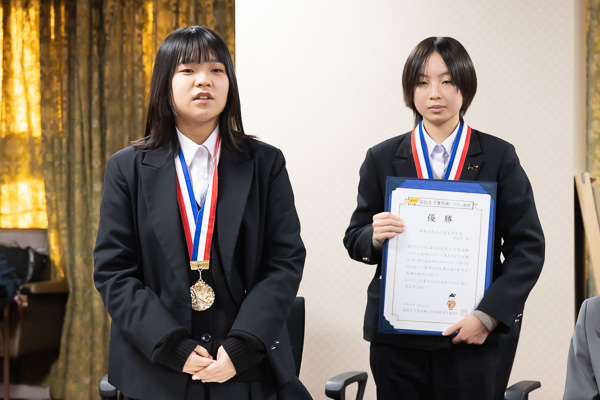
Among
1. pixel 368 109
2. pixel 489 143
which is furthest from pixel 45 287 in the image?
pixel 489 143

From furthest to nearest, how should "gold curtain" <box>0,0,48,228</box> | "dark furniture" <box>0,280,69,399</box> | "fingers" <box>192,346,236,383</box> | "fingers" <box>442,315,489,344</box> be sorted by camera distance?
"gold curtain" <box>0,0,48,228</box> < "dark furniture" <box>0,280,69,399</box> < "fingers" <box>442,315,489,344</box> < "fingers" <box>192,346,236,383</box>

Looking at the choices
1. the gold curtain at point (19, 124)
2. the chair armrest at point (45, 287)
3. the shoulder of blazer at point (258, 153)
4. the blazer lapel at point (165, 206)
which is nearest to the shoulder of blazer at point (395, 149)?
the shoulder of blazer at point (258, 153)

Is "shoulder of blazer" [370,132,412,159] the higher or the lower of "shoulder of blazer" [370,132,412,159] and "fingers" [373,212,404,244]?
the higher

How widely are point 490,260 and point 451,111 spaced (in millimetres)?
432

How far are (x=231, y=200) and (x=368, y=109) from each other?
182cm

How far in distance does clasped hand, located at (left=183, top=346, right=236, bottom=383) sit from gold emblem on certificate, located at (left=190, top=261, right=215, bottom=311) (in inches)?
4.3

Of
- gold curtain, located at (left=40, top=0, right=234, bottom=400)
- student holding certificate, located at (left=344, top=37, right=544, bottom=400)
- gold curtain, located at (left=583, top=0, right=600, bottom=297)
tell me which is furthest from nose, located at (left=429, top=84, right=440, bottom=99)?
gold curtain, located at (left=40, top=0, right=234, bottom=400)

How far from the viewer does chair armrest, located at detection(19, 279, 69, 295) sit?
451 centimetres

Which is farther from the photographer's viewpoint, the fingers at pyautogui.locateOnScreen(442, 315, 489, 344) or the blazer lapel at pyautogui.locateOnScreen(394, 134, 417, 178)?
the blazer lapel at pyautogui.locateOnScreen(394, 134, 417, 178)

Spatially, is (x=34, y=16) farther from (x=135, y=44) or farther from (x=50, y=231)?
(x=50, y=231)

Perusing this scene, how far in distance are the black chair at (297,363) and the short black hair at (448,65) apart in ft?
3.08

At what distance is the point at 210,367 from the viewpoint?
1567 mm

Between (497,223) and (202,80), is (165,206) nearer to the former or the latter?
(202,80)

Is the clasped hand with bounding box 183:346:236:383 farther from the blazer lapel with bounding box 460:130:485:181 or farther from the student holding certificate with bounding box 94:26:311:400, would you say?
the blazer lapel with bounding box 460:130:485:181
